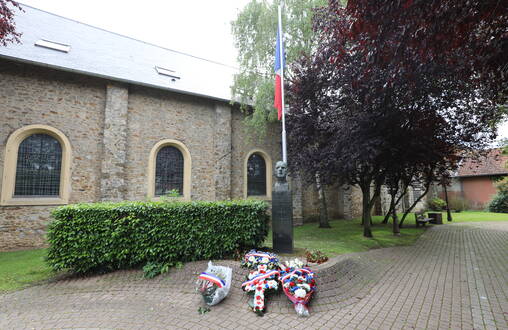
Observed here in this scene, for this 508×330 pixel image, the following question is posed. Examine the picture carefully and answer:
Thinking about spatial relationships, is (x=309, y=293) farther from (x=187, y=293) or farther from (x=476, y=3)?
(x=476, y=3)

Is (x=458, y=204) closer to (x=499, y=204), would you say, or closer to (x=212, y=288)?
(x=499, y=204)

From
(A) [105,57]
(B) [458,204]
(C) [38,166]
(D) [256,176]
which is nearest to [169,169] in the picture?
(C) [38,166]

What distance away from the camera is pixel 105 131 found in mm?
9742

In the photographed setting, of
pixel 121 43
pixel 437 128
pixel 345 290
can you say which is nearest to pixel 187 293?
pixel 345 290

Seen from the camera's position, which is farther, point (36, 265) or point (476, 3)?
point (36, 265)

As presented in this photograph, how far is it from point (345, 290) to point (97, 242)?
17.2ft

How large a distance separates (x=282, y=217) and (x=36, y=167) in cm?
937

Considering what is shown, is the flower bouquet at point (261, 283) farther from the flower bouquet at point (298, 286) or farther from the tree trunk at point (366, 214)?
the tree trunk at point (366, 214)

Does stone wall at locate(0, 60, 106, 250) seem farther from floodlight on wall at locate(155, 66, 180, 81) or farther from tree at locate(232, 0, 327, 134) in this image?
tree at locate(232, 0, 327, 134)

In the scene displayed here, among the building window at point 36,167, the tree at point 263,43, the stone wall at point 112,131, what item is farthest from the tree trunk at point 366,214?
the building window at point 36,167

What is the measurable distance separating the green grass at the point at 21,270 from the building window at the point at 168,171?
4749 millimetres

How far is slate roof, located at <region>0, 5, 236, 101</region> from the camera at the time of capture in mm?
9195

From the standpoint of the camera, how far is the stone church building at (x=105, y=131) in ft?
27.9

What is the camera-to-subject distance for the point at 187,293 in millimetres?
4543
